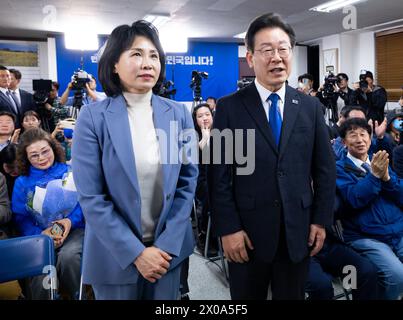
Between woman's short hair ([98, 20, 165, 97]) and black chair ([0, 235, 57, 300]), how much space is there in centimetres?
74

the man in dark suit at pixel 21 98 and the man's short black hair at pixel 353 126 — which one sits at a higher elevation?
the man in dark suit at pixel 21 98

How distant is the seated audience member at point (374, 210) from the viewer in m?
1.84

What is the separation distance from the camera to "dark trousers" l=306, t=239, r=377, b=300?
1772 mm

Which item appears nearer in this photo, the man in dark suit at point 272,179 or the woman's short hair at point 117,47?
the woman's short hair at point 117,47

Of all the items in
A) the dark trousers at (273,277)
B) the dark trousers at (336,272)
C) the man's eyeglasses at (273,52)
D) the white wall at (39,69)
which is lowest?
the dark trousers at (336,272)

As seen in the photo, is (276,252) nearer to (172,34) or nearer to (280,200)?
(280,200)

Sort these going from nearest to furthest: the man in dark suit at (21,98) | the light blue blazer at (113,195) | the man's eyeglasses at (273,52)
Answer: the light blue blazer at (113,195) < the man's eyeglasses at (273,52) < the man in dark suit at (21,98)

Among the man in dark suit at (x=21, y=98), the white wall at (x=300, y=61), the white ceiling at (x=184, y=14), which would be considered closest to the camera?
the man in dark suit at (x=21, y=98)

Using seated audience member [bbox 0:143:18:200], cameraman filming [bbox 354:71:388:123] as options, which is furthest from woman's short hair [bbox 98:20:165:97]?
cameraman filming [bbox 354:71:388:123]

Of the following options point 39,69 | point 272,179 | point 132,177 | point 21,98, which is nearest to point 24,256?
point 132,177

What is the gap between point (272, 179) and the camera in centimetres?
126

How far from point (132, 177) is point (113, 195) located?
0.29ft

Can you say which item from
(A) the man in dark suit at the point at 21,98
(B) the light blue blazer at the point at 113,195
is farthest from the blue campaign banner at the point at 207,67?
(B) the light blue blazer at the point at 113,195

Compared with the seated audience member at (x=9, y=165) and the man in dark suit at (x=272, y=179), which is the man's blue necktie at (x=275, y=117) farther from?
the seated audience member at (x=9, y=165)
